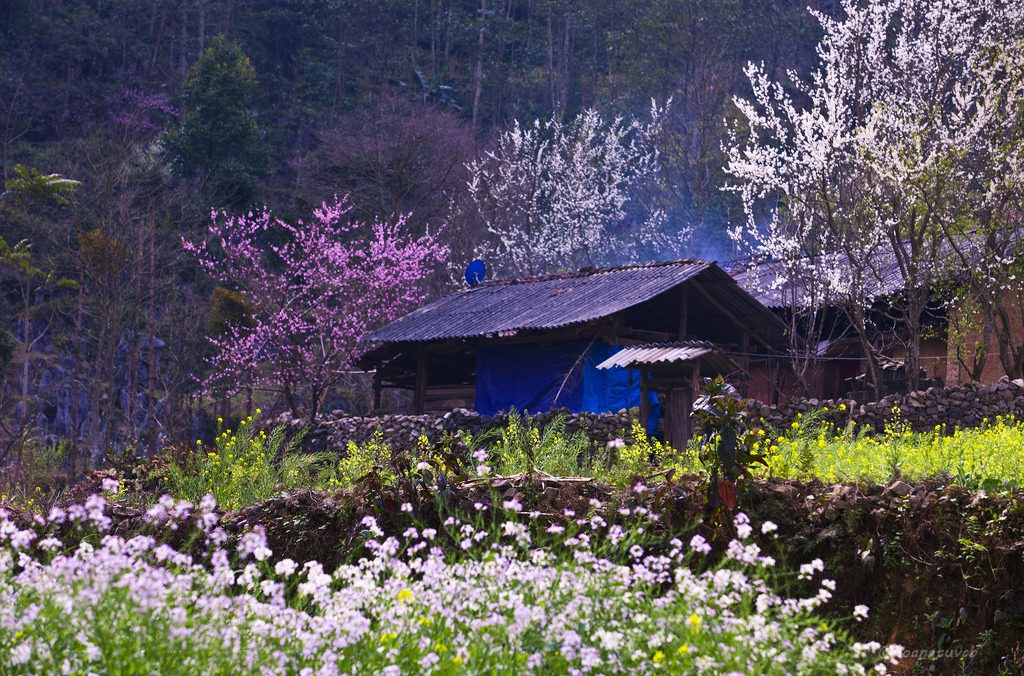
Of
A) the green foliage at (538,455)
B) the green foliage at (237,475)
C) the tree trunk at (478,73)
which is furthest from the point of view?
the tree trunk at (478,73)

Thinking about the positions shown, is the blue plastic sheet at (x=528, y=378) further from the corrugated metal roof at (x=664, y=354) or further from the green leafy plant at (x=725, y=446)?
the green leafy plant at (x=725, y=446)

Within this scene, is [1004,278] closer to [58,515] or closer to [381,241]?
[381,241]

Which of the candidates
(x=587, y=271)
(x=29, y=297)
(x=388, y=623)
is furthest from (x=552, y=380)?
(x=388, y=623)

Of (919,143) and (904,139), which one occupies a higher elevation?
(904,139)

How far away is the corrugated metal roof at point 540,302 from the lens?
20078 millimetres

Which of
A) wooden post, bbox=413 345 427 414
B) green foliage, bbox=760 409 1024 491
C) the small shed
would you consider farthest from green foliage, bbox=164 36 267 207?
green foliage, bbox=760 409 1024 491

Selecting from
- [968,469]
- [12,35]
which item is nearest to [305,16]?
[12,35]

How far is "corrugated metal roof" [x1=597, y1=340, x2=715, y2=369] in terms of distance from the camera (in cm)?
1303

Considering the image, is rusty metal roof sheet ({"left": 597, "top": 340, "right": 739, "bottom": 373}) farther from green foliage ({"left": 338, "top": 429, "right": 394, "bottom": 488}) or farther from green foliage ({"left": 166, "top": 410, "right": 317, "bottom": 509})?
green foliage ({"left": 166, "top": 410, "right": 317, "bottom": 509})

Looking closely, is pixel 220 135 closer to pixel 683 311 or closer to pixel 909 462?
pixel 683 311

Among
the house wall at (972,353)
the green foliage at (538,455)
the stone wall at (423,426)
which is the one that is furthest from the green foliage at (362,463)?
the house wall at (972,353)

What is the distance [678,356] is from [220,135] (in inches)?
1003

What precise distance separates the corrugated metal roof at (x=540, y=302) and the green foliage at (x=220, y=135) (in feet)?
39.1

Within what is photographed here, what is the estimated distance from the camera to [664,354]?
43.8 feet
